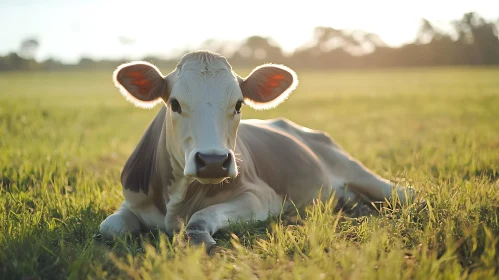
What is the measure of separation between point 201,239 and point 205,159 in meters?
0.54

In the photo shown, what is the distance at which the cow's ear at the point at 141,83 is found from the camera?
440cm

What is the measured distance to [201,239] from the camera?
3.66 metres

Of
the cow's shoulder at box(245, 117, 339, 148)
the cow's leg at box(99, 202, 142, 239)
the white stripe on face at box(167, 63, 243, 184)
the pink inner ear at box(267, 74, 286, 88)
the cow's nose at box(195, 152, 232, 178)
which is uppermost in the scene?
the pink inner ear at box(267, 74, 286, 88)

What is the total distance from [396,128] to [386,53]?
2520 inches

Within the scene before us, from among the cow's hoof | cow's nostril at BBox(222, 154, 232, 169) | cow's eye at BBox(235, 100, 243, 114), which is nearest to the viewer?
the cow's hoof

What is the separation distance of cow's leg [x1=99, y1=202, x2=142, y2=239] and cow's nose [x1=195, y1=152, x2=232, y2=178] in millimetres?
789

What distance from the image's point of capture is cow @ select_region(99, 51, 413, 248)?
391cm

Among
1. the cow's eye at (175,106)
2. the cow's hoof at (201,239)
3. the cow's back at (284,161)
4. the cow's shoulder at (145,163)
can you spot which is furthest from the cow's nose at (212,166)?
the cow's back at (284,161)

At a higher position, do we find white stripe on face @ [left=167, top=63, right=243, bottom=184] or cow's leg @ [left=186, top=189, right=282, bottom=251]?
white stripe on face @ [left=167, top=63, right=243, bottom=184]

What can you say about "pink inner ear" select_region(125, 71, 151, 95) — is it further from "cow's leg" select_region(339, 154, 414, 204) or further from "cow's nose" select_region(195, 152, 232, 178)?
"cow's leg" select_region(339, 154, 414, 204)

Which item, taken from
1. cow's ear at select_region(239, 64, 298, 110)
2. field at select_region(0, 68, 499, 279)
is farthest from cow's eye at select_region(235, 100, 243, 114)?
field at select_region(0, 68, 499, 279)

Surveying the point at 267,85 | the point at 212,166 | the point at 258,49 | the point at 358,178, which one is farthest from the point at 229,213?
the point at 258,49

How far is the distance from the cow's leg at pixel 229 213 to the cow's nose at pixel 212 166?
0.42 meters

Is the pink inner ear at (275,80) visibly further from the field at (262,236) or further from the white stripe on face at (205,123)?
the field at (262,236)
